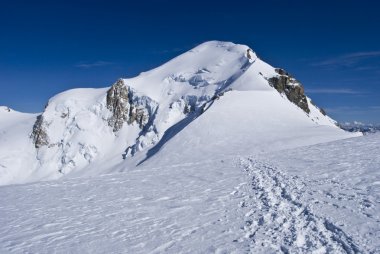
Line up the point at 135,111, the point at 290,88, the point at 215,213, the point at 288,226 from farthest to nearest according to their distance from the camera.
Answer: the point at 135,111 < the point at 290,88 < the point at 215,213 < the point at 288,226

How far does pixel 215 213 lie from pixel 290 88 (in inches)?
2875

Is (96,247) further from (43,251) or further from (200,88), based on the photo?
(200,88)

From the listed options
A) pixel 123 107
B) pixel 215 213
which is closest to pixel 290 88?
pixel 123 107

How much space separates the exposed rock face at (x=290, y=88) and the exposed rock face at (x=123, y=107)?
111ft

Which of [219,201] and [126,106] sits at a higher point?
[126,106]

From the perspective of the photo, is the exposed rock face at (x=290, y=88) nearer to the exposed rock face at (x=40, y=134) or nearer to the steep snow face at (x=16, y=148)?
the exposed rock face at (x=40, y=134)

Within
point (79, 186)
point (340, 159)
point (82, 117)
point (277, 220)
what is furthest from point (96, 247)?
point (82, 117)

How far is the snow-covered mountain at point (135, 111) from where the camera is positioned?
70.9 m

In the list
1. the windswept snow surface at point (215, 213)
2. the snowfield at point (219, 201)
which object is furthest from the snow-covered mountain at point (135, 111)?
the windswept snow surface at point (215, 213)

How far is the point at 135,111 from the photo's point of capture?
313 ft

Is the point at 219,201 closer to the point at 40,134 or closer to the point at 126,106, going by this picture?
the point at 126,106

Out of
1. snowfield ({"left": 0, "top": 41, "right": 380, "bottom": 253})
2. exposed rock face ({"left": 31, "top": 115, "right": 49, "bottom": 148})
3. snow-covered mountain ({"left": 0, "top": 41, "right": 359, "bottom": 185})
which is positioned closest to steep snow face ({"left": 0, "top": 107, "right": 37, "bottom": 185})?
snow-covered mountain ({"left": 0, "top": 41, "right": 359, "bottom": 185})

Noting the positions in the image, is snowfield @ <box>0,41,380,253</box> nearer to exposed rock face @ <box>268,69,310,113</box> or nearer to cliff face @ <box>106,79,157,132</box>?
exposed rock face @ <box>268,69,310,113</box>

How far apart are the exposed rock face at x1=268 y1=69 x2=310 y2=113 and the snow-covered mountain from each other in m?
0.22
